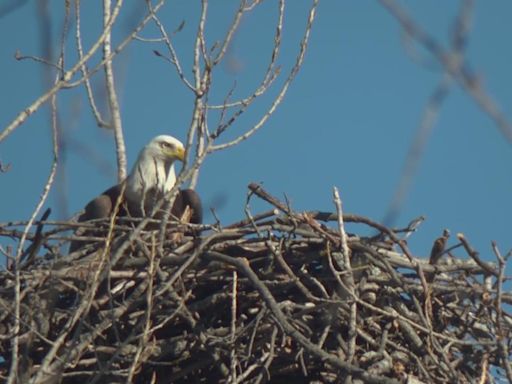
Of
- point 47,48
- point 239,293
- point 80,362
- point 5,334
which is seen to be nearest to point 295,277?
point 239,293

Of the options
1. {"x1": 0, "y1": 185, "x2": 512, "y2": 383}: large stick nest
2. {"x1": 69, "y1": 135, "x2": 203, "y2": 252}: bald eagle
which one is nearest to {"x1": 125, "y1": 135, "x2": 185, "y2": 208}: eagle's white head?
{"x1": 69, "y1": 135, "x2": 203, "y2": 252}: bald eagle

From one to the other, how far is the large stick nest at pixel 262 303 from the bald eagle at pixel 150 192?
97cm

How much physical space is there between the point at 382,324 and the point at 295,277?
619 mm

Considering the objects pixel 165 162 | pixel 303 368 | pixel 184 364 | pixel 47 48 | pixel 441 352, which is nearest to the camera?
pixel 47 48

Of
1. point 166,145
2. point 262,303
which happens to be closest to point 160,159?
point 166,145

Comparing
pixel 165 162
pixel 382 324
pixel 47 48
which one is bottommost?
pixel 47 48

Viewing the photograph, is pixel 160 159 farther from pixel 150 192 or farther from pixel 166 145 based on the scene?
pixel 150 192

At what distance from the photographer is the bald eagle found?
6.68 m

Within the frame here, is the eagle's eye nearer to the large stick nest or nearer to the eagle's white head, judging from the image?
the eagle's white head

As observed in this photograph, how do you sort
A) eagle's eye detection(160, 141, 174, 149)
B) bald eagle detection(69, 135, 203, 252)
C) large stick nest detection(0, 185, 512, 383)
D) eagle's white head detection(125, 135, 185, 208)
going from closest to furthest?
large stick nest detection(0, 185, 512, 383), bald eagle detection(69, 135, 203, 252), eagle's white head detection(125, 135, 185, 208), eagle's eye detection(160, 141, 174, 149)

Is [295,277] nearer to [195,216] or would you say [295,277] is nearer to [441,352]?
[441,352]

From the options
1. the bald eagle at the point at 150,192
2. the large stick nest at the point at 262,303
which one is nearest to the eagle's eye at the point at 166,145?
the bald eagle at the point at 150,192

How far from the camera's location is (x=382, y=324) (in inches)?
201

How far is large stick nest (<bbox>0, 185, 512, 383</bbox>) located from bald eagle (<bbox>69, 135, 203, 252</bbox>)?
971mm
